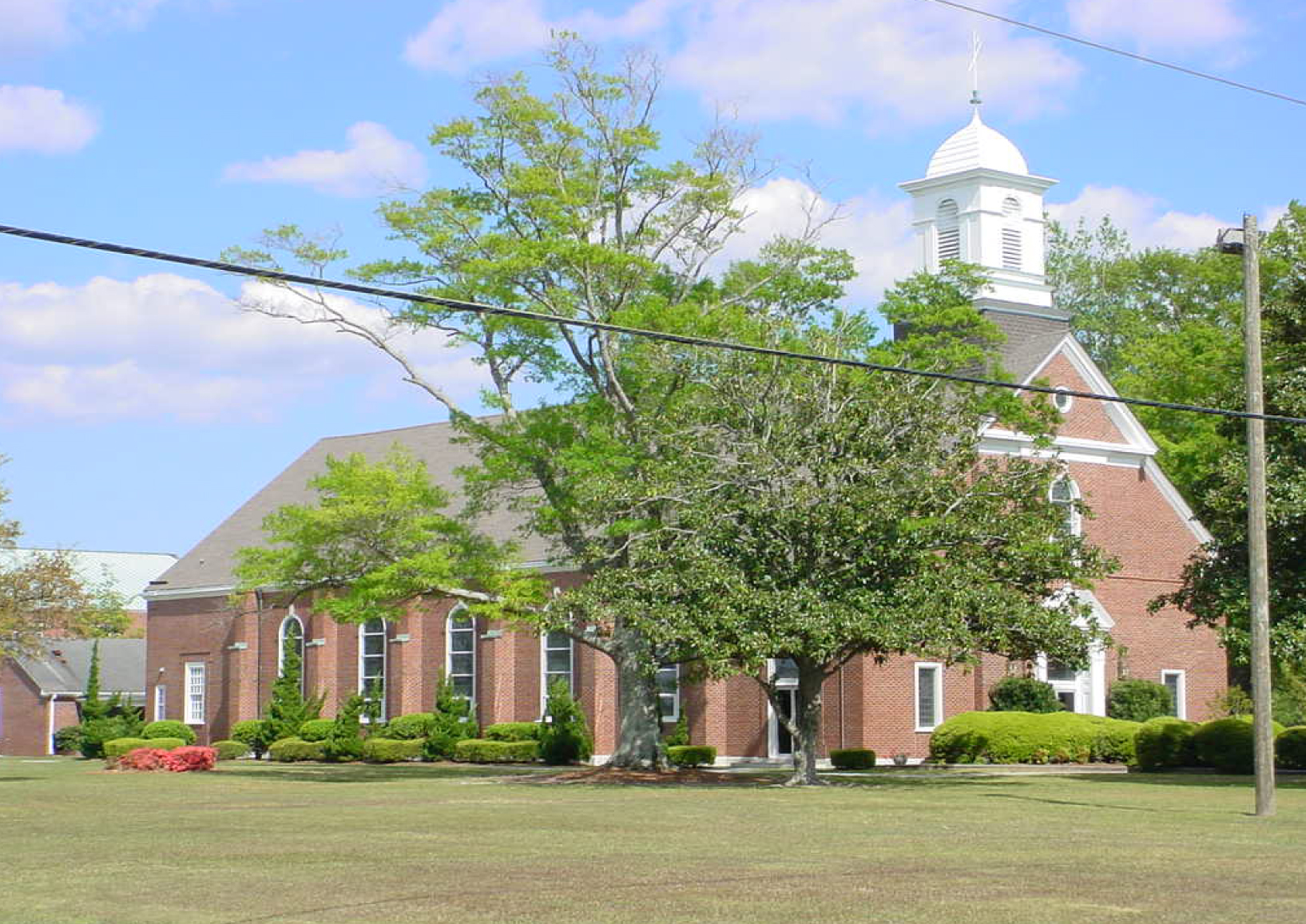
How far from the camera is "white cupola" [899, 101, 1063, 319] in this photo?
185 feet

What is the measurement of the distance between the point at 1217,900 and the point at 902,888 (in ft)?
8.96

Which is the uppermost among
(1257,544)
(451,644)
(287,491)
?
(287,491)

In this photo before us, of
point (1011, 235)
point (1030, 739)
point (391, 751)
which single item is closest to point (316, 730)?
point (391, 751)

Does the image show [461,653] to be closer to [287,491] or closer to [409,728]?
[409,728]

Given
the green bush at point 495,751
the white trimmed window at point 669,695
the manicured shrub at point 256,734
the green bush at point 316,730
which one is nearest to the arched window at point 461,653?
the green bush at point 495,751

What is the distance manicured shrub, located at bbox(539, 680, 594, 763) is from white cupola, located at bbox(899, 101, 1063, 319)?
Result: 1755cm

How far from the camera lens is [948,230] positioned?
57.4 m

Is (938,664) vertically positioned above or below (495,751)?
above

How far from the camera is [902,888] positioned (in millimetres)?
16375

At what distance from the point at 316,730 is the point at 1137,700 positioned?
26664mm

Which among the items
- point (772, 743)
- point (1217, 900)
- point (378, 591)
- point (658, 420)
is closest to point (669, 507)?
point (658, 420)

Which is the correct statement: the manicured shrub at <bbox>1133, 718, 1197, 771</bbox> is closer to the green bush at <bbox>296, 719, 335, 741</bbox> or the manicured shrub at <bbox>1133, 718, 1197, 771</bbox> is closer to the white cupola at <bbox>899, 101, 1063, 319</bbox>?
the white cupola at <bbox>899, 101, 1063, 319</bbox>

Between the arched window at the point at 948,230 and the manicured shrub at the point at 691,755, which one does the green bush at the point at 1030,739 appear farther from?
the arched window at the point at 948,230

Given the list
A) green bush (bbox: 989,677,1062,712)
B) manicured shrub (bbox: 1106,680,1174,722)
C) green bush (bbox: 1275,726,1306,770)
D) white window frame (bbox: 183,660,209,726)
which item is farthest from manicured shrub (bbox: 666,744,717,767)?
white window frame (bbox: 183,660,209,726)
